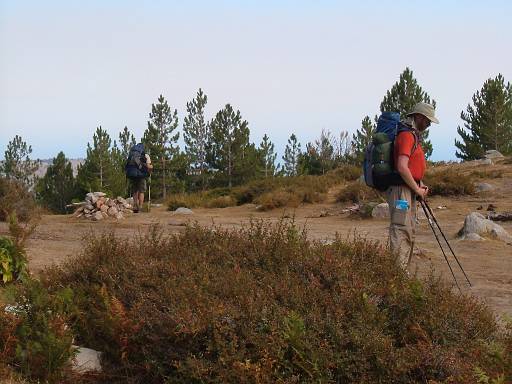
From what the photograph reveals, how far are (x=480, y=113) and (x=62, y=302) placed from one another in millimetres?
34128

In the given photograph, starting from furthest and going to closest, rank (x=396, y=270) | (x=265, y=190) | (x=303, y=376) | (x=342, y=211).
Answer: (x=265, y=190), (x=342, y=211), (x=396, y=270), (x=303, y=376)

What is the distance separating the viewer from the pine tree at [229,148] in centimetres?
4166

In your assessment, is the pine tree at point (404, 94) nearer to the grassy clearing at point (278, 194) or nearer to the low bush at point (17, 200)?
the grassy clearing at point (278, 194)

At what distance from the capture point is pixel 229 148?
139ft

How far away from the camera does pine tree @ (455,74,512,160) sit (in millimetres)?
34344

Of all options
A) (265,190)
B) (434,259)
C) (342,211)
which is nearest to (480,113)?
(265,190)

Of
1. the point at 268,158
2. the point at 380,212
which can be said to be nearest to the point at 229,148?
the point at 268,158

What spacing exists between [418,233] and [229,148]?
102ft

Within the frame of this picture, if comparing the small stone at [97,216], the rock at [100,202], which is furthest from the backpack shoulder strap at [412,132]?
the rock at [100,202]

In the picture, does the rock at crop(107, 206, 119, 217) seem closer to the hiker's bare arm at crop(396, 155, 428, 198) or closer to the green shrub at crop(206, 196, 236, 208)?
the green shrub at crop(206, 196, 236, 208)

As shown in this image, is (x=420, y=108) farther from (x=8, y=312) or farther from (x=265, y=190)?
(x=265, y=190)

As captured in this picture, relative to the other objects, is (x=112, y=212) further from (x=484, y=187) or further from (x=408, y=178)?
(x=408, y=178)

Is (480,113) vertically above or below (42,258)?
above

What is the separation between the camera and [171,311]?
388 centimetres
